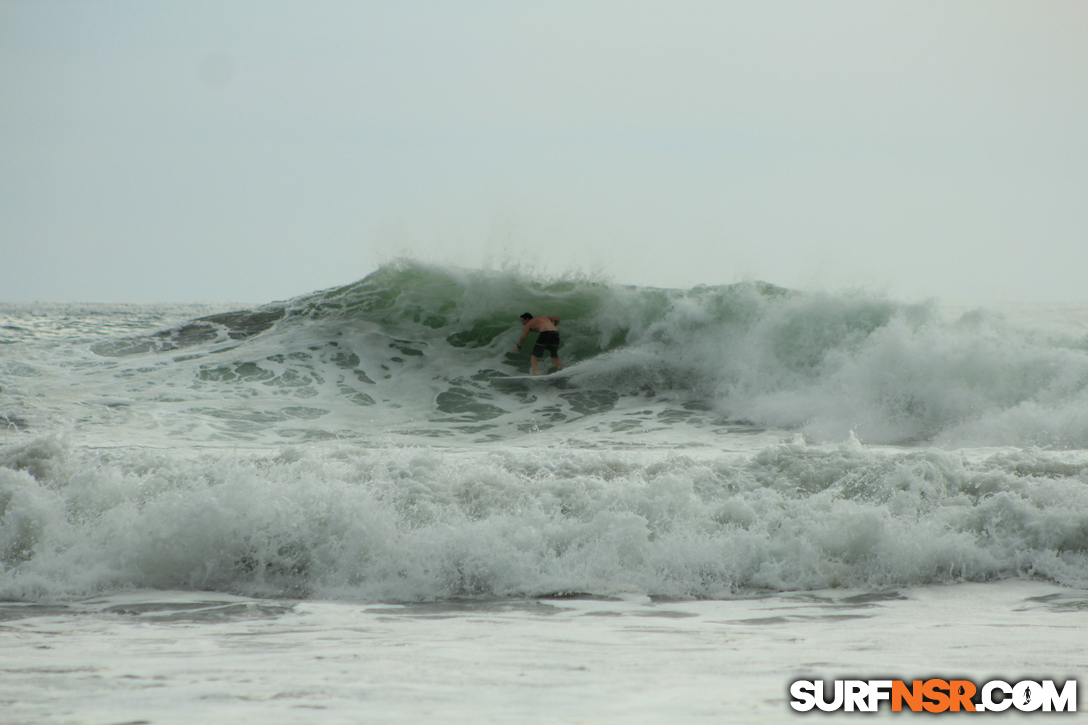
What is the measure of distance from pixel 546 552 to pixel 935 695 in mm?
2154

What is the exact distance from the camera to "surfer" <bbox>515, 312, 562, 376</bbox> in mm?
11320

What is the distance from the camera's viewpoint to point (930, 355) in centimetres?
887

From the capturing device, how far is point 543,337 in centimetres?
1140

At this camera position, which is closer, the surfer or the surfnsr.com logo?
the surfnsr.com logo

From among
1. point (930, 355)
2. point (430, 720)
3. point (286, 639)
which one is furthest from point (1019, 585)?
point (930, 355)

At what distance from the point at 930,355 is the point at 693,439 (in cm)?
346

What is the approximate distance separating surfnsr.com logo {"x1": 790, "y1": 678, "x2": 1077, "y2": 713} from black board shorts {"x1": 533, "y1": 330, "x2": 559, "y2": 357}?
914cm

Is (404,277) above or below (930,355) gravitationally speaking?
above

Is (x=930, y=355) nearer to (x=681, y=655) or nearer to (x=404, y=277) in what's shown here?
(x=681, y=655)

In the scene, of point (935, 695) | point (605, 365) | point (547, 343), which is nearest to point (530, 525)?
point (935, 695)

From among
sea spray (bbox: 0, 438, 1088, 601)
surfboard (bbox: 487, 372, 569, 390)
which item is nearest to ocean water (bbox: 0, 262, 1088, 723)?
sea spray (bbox: 0, 438, 1088, 601)

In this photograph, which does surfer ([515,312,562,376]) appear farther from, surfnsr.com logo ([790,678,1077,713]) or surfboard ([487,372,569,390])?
surfnsr.com logo ([790,678,1077,713])

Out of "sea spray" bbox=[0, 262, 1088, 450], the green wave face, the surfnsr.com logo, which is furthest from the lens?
the green wave face

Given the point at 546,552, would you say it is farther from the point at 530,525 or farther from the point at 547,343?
the point at 547,343
